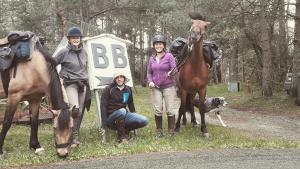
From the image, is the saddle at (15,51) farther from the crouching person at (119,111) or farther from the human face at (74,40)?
the crouching person at (119,111)

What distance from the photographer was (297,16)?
15555mm

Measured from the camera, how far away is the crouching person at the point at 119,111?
7870 mm

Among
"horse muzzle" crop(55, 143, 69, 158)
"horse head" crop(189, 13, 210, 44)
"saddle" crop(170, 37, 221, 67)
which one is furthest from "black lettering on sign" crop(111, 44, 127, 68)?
"horse muzzle" crop(55, 143, 69, 158)

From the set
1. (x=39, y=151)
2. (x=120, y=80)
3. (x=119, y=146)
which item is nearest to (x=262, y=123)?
(x=120, y=80)

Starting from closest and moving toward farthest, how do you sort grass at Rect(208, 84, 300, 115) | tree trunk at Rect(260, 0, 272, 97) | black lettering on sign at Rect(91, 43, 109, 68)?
black lettering on sign at Rect(91, 43, 109, 68)
grass at Rect(208, 84, 300, 115)
tree trunk at Rect(260, 0, 272, 97)

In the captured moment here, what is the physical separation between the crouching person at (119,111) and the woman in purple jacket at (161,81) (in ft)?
1.73

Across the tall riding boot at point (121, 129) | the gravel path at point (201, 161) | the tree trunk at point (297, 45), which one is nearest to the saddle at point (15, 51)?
the gravel path at point (201, 161)

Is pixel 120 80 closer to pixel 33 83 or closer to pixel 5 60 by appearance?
pixel 33 83

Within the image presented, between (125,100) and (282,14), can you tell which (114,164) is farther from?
(282,14)

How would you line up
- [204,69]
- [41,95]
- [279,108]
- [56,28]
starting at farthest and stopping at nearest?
[56,28] < [279,108] < [204,69] < [41,95]

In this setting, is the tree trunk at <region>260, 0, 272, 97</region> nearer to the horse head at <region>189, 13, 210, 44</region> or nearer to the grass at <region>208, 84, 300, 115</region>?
the grass at <region>208, 84, 300, 115</region>

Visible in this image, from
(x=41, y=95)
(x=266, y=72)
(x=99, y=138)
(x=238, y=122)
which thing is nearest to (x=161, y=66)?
(x=99, y=138)

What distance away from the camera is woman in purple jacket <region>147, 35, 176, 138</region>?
8.31 meters

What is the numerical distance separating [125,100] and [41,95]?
155 cm
